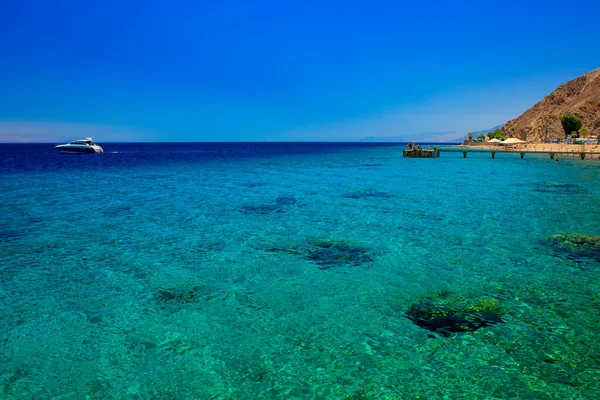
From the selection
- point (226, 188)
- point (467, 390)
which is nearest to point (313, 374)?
point (467, 390)

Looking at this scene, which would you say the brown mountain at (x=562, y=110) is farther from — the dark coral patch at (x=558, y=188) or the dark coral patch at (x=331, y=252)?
the dark coral patch at (x=331, y=252)

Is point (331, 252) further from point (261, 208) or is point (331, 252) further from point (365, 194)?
point (365, 194)

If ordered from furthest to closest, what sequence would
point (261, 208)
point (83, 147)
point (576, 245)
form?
point (83, 147) → point (261, 208) → point (576, 245)

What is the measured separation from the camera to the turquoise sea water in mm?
6074

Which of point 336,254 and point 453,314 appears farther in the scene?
point 336,254

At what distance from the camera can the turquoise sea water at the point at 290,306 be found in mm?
6074

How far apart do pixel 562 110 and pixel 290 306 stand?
156 meters

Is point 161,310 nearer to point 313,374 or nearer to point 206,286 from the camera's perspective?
point 206,286

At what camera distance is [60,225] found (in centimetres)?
1714

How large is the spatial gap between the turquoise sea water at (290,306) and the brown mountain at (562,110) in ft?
331

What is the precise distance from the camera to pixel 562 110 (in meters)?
Result: 128

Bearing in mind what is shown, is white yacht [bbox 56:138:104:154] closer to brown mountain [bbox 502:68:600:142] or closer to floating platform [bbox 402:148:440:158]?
floating platform [bbox 402:148:440:158]

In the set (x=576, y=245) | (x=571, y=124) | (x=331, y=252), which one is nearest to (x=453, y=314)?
(x=331, y=252)

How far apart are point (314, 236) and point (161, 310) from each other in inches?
309
